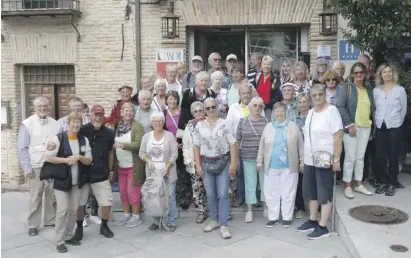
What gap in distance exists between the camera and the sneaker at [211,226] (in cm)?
556

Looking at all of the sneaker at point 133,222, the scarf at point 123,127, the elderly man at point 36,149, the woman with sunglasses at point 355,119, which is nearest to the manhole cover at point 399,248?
the woman with sunglasses at point 355,119

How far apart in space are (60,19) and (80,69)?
1.13 m

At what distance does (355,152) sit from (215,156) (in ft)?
6.68

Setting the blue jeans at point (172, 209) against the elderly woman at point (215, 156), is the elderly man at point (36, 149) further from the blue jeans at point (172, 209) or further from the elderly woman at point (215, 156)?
the elderly woman at point (215, 156)

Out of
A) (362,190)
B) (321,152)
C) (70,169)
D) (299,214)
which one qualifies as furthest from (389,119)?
(70,169)

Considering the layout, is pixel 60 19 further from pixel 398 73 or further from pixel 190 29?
pixel 398 73

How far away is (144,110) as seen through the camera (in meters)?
5.93

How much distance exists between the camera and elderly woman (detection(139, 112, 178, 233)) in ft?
18.0

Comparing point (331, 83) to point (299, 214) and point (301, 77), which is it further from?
point (299, 214)

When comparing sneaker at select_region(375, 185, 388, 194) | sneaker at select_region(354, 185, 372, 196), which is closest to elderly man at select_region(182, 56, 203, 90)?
sneaker at select_region(354, 185, 372, 196)

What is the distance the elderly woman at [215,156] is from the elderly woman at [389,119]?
7.06ft

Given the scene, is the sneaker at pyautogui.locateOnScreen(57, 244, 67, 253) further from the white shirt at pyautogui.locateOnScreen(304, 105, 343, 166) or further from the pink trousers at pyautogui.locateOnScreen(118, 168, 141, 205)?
the white shirt at pyautogui.locateOnScreen(304, 105, 343, 166)

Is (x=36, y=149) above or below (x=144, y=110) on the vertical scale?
below

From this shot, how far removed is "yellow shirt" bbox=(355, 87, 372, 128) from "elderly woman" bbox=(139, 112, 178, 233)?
252 centimetres
